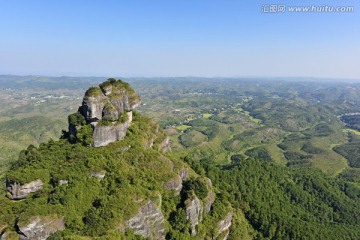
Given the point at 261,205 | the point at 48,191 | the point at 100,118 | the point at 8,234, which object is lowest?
the point at 261,205

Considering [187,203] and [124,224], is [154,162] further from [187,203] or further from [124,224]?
[124,224]

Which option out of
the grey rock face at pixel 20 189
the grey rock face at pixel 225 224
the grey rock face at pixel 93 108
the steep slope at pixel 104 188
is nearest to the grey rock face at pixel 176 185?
the steep slope at pixel 104 188

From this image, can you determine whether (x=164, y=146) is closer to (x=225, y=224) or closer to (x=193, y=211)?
(x=193, y=211)

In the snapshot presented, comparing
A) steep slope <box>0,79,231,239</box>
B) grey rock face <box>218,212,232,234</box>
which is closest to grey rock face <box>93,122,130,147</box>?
steep slope <box>0,79,231,239</box>

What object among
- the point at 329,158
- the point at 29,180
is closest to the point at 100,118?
the point at 29,180

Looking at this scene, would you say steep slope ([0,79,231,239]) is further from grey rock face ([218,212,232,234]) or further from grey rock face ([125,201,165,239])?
grey rock face ([218,212,232,234])

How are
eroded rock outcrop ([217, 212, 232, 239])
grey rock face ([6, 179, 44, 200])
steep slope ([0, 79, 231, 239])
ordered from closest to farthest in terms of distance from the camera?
1. steep slope ([0, 79, 231, 239])
2. grey rock face ([6, 179, 44, 200])
3. eroded rock outcrop ([217, 212, 232, 239])
